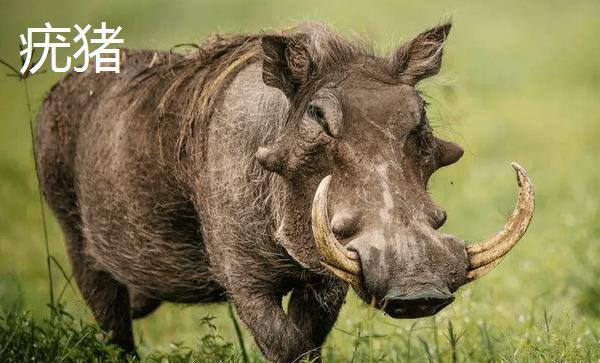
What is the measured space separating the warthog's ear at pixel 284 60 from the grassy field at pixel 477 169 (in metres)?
0.52

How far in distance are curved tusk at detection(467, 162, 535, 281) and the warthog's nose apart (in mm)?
250

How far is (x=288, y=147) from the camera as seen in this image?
4.07 metres

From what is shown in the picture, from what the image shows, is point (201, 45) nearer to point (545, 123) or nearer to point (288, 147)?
point (288, 147)

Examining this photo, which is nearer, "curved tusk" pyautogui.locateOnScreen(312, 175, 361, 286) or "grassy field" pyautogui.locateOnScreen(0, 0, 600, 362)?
"curved tusk" pyautogui.locateOnScreen(312, 175, 361, 286)

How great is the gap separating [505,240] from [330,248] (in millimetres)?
615

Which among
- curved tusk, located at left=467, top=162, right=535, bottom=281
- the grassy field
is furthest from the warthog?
the grassy field

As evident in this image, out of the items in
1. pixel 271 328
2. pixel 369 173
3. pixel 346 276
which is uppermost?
pixel 369 173

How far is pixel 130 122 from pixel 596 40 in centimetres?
1126

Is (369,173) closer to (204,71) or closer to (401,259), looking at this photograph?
(401,259)

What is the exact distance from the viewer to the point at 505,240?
12.3 ft

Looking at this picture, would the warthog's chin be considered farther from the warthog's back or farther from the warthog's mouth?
the warthog's back

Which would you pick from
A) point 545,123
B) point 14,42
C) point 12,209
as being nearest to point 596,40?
point 545,123

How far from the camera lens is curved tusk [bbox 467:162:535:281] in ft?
12.2

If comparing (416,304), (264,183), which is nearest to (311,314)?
(264,183)
